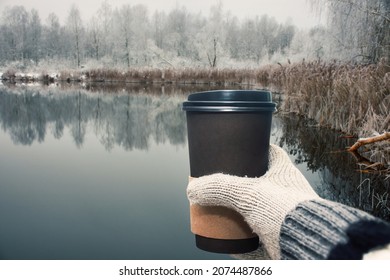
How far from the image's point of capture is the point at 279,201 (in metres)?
1.17

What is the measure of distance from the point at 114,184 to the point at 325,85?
2.73 m

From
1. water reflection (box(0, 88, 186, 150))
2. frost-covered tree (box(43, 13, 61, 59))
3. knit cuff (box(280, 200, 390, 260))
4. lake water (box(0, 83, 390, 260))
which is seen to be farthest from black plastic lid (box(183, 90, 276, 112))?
frost-covered tree (box(43, 13, 61, 59))

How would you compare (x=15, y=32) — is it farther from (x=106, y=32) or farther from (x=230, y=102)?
(x=230, y=102)

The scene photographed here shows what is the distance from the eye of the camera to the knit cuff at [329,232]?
0.90 meters

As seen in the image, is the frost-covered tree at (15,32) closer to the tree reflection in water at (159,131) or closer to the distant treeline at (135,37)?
the distant treeline at (135,37)

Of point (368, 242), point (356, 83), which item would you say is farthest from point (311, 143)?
point (368, 242)

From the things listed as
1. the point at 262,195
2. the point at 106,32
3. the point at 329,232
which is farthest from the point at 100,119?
the point at 329,232

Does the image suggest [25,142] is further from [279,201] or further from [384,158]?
[279,201]

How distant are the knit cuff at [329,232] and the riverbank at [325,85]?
1963 millimetres

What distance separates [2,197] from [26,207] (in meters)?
0.23

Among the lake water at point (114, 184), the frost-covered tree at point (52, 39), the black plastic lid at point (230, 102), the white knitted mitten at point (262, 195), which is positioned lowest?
the lake water at point (114, 184)

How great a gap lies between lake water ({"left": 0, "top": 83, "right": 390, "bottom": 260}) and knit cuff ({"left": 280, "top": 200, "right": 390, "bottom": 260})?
43cm

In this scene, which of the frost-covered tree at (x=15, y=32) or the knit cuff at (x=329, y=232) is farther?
the frost-covered tree at (x=15, y=32)

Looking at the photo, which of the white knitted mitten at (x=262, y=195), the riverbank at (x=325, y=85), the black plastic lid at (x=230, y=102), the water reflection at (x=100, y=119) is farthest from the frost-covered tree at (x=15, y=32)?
the riverbank at (x=325, y=85)
